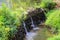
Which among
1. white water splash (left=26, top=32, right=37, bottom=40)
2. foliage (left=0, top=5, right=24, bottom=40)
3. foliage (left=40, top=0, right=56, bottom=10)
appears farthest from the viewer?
foliage (left=40, top=0, right=56, bottom=10)

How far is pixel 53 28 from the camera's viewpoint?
40.9ft

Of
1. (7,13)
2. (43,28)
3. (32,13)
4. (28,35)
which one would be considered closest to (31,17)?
(32,13)

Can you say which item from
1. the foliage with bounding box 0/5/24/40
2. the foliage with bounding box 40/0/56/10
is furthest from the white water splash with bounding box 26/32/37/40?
the foliage with bounding box 40/0/56/10

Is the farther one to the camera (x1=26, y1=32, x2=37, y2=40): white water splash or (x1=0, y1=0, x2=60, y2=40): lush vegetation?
(x1=26, y1=32, x2=37, y2=40): white water splash

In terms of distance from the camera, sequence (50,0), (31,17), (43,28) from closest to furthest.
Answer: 1. (43,28)
2. (31,17)
3. (50,0)

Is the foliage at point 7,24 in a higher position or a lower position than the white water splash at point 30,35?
higher

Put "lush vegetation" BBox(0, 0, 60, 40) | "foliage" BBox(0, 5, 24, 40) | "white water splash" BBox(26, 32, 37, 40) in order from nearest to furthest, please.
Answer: "foliage" BBox(0, 5, 24, 40)
"lush vegetation" BBox(0, 0, 60, 40)
"white water splash" BBox(26, 32, 37, 40)

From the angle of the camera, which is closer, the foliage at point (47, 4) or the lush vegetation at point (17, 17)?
the lush vegetation at point (17, 17)

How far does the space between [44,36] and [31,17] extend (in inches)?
114

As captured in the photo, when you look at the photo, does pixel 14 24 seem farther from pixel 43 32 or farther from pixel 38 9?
pixel 38 9

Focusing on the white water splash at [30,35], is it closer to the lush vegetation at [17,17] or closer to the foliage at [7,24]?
the lush vegetation at [17,17]

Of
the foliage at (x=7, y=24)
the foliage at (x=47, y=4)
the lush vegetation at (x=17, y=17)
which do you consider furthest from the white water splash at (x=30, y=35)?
the foliage at (x=47, y=4)

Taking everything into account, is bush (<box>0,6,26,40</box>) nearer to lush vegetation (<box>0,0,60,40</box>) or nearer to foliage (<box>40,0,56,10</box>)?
lush vegetation (<box>0,0,60,40</box>)

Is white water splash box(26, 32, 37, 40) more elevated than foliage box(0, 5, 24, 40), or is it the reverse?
foliage box(0, 5, 24, 40)
